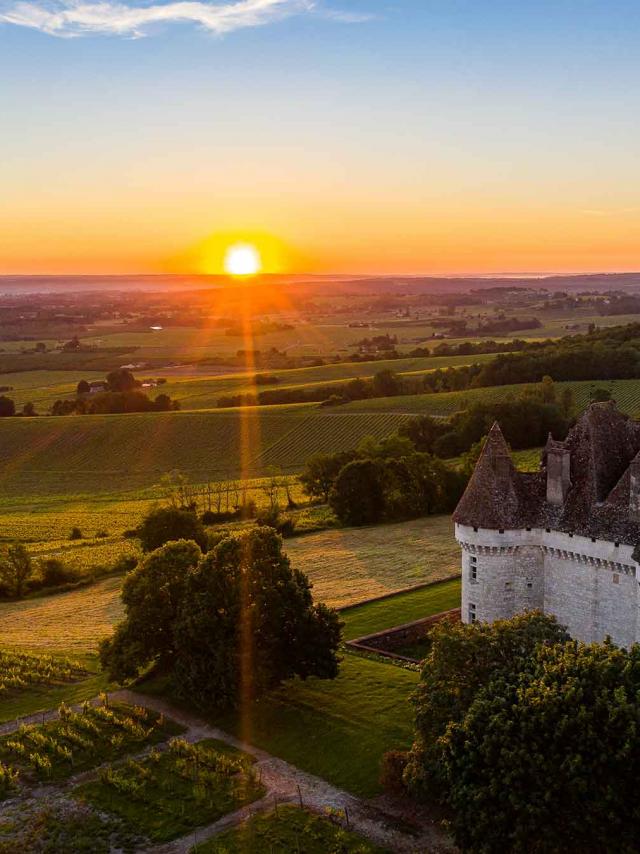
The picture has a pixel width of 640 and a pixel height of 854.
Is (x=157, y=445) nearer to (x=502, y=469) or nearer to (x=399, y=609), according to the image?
(x=399, y=609)

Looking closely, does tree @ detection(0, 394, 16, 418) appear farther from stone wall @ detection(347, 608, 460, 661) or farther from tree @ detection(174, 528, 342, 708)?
tree @ detection(174, 528, 342, 708)

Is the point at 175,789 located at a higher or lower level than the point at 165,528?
lower

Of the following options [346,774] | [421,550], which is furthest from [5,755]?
[421,550]

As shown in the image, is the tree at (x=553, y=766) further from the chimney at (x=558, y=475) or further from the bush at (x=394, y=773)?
the chimney at (x=558, y=475)

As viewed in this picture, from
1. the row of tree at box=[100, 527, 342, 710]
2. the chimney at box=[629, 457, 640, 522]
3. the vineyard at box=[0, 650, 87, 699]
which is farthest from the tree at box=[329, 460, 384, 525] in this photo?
the chimney at box=[629, 457, 640, 522]

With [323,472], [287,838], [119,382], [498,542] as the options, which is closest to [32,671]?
[287,838]

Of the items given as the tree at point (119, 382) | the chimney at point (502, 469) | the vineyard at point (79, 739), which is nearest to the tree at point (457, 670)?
the chimney at point (502, 469)
